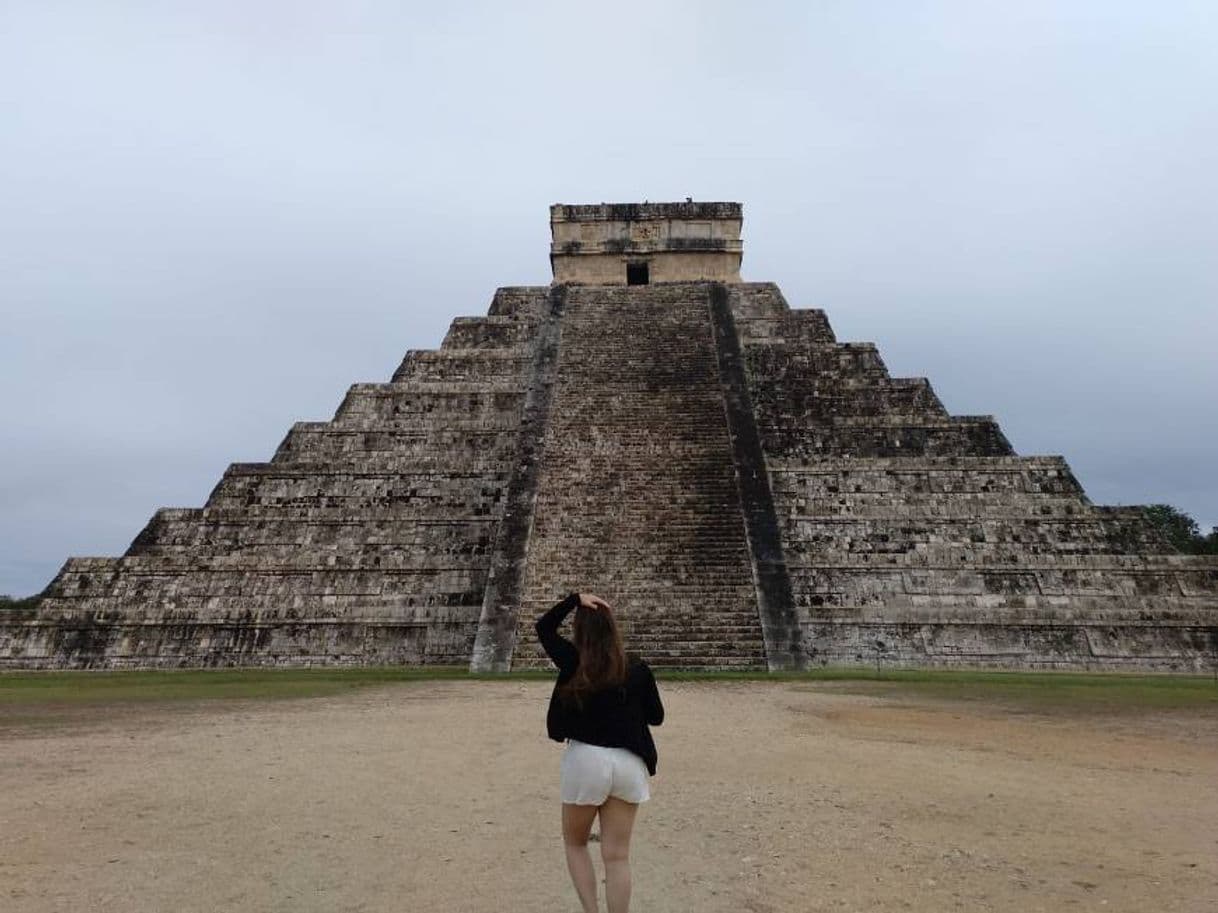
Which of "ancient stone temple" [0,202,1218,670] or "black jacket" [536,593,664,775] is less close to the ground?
"ancient stone temple" [0,202,1218,670]

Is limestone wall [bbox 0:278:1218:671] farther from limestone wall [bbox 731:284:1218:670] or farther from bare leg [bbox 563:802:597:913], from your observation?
bare leg [bbox 563:802:597:913]

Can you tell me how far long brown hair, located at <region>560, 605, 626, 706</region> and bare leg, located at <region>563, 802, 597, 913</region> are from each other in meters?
0.39

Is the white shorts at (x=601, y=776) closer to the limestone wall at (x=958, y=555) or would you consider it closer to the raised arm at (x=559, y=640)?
the raised arm at (x=559, y=640)

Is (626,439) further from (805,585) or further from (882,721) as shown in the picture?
(882,721)

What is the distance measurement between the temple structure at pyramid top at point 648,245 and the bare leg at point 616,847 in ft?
71.6

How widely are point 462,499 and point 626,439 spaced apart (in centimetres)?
317

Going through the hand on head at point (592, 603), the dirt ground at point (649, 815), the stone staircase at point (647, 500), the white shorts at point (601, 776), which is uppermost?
the stone staircase at point (647, 500)

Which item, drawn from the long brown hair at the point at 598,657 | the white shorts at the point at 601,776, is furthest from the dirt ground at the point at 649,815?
the long brown hair at the point at 598,657

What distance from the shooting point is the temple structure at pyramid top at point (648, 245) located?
957 inches

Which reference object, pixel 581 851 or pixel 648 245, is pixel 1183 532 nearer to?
pixel 648 245

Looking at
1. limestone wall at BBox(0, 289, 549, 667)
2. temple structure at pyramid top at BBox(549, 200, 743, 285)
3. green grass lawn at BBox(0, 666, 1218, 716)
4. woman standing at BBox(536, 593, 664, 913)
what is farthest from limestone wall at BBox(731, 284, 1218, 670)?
woman standing at BBox(536, 593, 664, 913)

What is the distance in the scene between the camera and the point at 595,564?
45.4 ft

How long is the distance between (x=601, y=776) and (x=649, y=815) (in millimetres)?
2043

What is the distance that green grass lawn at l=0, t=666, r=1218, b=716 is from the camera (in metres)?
9.66
